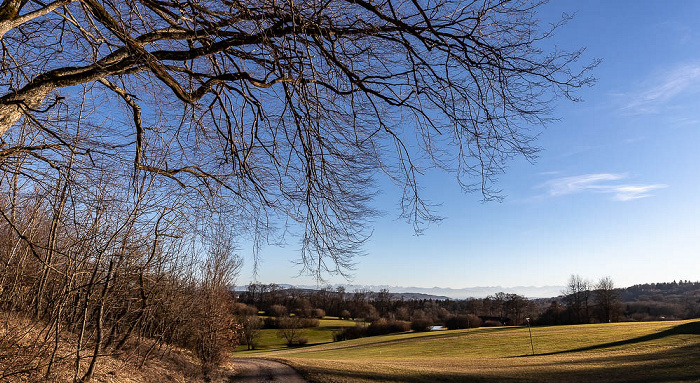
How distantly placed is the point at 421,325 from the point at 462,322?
874 centimetres

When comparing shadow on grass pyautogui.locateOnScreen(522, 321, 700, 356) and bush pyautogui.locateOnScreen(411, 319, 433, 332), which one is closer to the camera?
shadow on grass pyautogui.locateOnScreen(522, 321, 700, 356)

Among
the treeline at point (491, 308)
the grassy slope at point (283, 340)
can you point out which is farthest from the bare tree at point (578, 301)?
the grassy slope at point (283, 340)

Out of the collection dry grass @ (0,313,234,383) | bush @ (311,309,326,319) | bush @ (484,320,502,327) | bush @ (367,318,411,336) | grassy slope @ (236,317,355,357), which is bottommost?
grassy slope @ (236,317,355,357)

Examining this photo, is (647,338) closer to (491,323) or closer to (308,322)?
(491,323)

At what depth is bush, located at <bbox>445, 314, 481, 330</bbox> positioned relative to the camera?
73.2 metres

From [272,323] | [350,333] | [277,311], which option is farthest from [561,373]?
[277,311]

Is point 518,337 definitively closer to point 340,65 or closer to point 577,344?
point 577,344

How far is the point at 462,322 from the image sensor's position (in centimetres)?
7344

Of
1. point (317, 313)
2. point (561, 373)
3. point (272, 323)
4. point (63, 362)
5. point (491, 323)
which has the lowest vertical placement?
point (272, 323)

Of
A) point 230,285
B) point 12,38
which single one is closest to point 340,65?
point 12,38

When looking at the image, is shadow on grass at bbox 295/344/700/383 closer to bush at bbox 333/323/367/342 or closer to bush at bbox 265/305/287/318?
bush at bbox 333/323/367/342

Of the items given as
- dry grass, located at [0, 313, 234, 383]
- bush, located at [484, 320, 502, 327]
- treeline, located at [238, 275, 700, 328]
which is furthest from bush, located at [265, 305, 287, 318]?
dry grass, located at [0, 313, 234, 383]

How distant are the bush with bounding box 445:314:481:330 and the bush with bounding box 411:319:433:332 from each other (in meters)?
5.40

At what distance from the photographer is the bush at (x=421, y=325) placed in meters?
70.4
